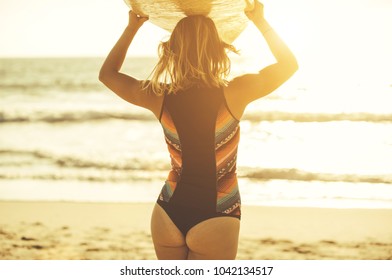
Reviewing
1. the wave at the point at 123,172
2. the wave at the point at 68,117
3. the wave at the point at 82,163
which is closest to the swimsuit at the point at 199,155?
the wave at the point at 123,172

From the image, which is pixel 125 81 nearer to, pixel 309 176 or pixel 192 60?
pixel 192 60

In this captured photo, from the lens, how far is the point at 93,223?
4.66 metres

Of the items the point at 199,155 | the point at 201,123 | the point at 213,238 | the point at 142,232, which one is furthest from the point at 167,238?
the point at 142,232

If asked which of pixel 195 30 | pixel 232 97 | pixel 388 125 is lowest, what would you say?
pixel 388 125

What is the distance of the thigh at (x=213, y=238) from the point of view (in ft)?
5.23

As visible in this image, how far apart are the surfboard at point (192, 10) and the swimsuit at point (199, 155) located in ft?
1.52

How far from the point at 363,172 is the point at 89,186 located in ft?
10.9

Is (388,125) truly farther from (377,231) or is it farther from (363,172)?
(377,231)

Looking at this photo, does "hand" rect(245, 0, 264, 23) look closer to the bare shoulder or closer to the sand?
the bare shoulder

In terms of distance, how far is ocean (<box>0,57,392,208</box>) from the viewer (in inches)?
217

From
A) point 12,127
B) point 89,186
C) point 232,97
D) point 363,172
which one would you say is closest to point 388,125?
point 363,172

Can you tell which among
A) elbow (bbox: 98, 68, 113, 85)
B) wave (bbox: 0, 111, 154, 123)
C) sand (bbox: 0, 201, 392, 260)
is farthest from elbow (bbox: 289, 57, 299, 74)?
wave (bbox: 0, 111, 154, 123)

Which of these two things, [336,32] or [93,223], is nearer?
[93,223]

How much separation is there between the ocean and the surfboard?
3.25 meters
